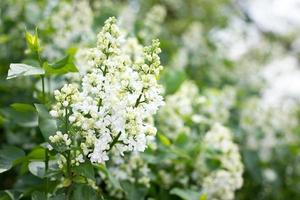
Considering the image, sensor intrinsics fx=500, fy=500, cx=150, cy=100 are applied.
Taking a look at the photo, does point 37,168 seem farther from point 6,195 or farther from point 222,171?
point 222,171

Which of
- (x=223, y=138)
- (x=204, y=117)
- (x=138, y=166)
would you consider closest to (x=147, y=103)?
(x=138, y=166)

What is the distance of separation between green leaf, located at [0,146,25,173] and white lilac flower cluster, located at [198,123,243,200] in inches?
37.4

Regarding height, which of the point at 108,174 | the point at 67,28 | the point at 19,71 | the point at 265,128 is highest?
the point at 67,28

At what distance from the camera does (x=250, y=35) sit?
17.5 ft

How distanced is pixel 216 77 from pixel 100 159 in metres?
2.82

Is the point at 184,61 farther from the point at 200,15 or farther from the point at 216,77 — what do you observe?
the point at 200,15

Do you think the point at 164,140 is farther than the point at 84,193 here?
Yes

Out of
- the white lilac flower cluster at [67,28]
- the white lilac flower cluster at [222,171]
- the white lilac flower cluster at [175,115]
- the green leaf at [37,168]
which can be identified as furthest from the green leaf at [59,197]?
the white lilac flower cluster at [67,28]

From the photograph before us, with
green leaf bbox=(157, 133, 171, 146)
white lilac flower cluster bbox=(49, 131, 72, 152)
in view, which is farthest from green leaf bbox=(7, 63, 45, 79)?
green leaf bbox=(157, 133, 171, 146)

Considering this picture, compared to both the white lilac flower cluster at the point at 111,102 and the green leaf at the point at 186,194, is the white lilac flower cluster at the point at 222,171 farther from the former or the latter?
the white lilac flower cluster at the point at 111,102

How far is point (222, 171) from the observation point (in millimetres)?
2326

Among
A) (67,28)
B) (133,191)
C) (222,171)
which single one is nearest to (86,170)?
(133,191)

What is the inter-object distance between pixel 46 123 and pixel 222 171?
1012mm

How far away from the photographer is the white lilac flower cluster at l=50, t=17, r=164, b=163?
4.90 ft
